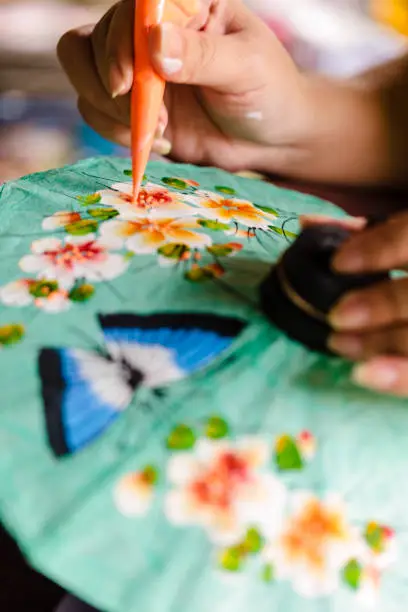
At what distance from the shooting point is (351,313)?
34 cm

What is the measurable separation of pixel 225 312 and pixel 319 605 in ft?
0.54

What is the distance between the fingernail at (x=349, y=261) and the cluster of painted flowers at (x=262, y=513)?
0.32ft

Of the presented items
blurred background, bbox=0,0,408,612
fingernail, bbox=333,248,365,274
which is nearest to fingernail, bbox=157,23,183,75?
fingernail, bbox=333,248,365,274

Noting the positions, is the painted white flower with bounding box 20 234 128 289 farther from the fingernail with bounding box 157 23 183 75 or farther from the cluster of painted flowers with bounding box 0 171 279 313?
the fingernail with bounding box 157 23 183 75

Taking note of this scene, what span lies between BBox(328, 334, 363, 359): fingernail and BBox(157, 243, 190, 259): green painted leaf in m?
0.12

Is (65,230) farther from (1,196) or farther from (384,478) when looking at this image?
(384,478)

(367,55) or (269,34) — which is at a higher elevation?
(269,34)

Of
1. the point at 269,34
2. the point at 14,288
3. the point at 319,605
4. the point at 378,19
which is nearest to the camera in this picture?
the point at 319,605

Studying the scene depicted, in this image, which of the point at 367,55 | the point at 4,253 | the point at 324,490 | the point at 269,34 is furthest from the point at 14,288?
the point at 367,55

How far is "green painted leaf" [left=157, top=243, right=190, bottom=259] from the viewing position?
42 centimetres

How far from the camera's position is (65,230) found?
1.48ft


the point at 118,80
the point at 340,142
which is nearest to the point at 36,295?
the point at 118,80

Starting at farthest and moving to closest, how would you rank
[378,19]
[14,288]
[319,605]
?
1. [378,19]
2. [14,288]
3. [319,605]

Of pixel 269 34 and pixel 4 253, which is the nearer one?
pixel 4 253
